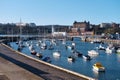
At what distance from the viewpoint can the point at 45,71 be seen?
1655 inches

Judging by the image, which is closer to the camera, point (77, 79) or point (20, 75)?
point (20, 75)

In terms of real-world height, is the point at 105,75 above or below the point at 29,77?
below

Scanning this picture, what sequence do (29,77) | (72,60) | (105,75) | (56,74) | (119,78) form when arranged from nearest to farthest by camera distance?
(29,77) < (56,74) < (119,78) < (105,75) < (72,60)

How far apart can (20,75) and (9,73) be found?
2347 mm

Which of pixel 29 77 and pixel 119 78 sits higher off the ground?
pixel 29 77

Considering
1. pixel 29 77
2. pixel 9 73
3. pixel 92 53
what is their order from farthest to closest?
pixel 92 53 < pixel 9 73 < pixel 29 77

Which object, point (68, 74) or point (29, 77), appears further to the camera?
point (68, 74)

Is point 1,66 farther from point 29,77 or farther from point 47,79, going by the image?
point 29,77

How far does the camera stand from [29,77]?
3105cm

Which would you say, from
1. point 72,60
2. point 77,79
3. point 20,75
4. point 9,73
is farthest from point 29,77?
point 72,60

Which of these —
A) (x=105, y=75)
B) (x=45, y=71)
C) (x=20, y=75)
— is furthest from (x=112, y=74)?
(x=20, y=75)

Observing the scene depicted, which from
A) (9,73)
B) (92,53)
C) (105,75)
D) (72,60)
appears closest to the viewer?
(9,73)

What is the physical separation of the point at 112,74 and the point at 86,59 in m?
23.5

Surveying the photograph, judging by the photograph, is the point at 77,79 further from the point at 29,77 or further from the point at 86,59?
the point at 86,59
